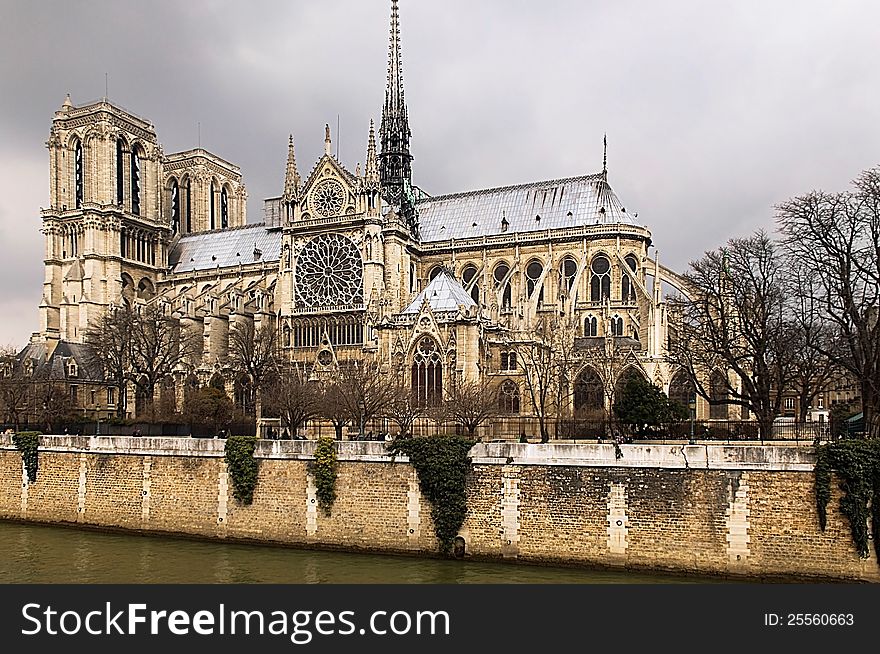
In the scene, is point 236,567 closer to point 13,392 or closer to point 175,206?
point 13,392

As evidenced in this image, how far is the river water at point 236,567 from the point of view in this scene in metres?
24.3

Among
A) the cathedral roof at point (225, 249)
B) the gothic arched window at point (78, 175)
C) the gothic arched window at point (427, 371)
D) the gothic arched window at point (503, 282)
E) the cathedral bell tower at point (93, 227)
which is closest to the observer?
the gothic arched window at point (427, 371)

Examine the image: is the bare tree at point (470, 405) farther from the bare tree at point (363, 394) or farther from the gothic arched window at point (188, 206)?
the gothic arched window at point (188, 206)

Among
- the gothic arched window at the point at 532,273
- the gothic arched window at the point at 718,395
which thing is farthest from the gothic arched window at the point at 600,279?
the gothic arched window at the point at 718,395

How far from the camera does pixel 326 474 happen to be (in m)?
28.5

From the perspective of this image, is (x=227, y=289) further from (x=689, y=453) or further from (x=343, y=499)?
(x=689, y=453)

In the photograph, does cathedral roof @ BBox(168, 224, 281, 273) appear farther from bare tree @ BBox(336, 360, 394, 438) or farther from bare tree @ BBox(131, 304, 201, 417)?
bare tree @ BBox(336, 360, 394, 438)

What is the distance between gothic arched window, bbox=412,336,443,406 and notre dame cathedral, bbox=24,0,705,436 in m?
0.08

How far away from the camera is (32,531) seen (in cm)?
3306

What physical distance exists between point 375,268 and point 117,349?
1767 cm

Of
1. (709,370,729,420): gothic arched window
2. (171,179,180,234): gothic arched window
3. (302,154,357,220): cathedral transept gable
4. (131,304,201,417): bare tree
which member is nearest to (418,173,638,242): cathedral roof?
(302,154,357,220): cathedral transept gable

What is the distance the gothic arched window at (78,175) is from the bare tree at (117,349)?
20.0m

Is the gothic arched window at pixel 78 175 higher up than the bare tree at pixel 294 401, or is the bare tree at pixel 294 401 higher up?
the gothic arched window at pixel 78 175

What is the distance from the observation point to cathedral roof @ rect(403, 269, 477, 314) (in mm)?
47875
